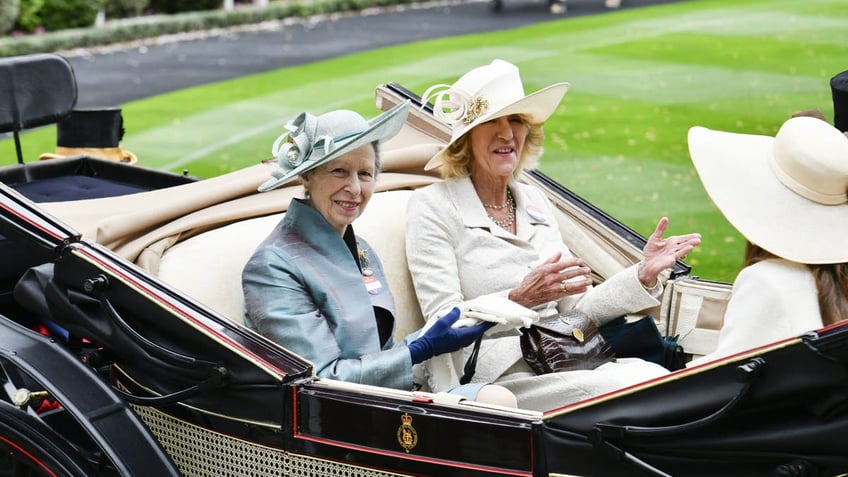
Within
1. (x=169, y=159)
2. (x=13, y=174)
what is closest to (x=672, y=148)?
(x=169, y=159)

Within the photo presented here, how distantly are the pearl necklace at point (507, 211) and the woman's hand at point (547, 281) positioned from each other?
0.36 meters

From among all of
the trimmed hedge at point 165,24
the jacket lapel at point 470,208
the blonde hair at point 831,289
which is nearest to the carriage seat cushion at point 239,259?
the jacket lapel at point 470,208

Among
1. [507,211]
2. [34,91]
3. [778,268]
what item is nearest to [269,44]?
[34,91]

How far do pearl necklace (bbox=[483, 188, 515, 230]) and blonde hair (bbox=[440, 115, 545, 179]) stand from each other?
0.31 ft

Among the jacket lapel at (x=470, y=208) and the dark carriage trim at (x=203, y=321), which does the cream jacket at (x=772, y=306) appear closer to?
the dark carriage trim at (x=203, y=321)

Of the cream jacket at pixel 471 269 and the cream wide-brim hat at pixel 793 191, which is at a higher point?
the cream wide-brim hat at pixel 793 191

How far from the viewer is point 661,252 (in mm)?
3332

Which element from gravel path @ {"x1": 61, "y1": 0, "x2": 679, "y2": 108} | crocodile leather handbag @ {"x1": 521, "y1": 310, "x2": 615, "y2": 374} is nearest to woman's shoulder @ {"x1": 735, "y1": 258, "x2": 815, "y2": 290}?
crocodile leather handbag @ {"x1": 521, "y1": 310, "x2": 615, "y2": 374}

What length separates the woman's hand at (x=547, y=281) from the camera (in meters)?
3.17

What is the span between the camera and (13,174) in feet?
13.9

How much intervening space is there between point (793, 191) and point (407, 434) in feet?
3.13

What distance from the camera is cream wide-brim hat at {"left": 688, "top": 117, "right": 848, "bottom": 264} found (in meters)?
2.45

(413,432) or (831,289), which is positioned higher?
(831,289)

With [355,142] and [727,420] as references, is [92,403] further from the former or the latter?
[727,420]
